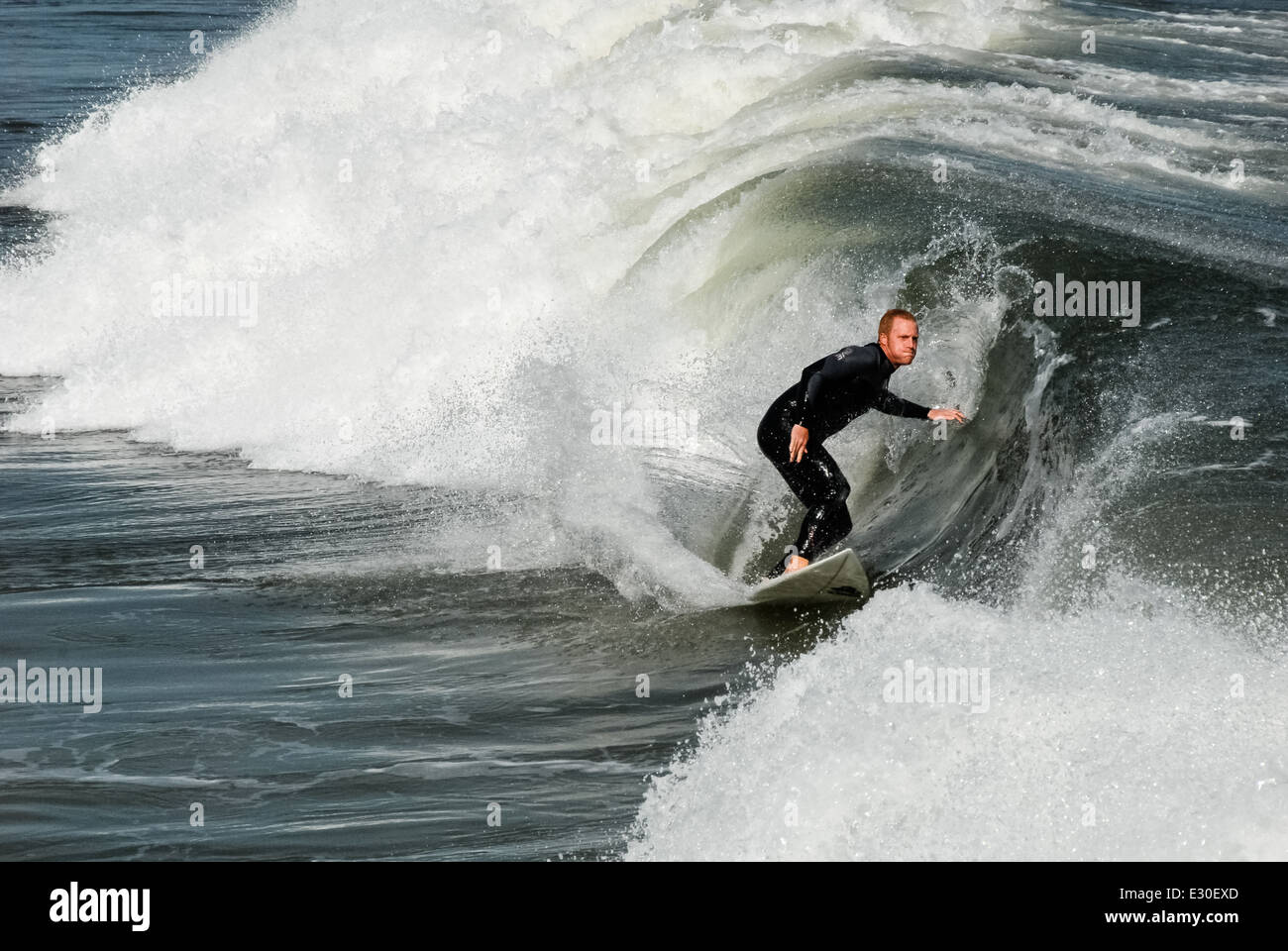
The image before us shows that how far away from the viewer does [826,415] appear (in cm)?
795

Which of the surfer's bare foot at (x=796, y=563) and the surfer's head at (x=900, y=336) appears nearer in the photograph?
the surfer's head at (x=900, y=336)

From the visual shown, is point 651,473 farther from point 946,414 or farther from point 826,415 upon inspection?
→ point 946,414

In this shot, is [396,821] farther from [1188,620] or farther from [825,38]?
[825,38]

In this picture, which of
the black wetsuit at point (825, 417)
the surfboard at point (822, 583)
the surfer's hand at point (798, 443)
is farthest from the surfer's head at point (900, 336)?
the surfboard at point (822, 583)

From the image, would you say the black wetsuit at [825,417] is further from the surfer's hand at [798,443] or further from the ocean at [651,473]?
the ocean at [651,473]

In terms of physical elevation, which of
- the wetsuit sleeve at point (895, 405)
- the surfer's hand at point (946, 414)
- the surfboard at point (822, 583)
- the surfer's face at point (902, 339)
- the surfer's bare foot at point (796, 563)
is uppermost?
the surfer's face at point (902, 339)

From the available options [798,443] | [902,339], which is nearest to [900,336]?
[902,339]

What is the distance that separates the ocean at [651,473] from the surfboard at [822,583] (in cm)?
12

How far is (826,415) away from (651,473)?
6.80ft

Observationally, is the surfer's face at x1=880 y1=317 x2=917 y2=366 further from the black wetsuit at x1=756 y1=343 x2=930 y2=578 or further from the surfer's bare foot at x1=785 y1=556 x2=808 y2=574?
the surfer's bare foot at x1=785 y1=556 x2=808 y2=574

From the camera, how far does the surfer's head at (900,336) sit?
25.0 ft

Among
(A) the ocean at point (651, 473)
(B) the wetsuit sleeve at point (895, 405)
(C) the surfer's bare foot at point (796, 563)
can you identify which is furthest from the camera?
(B) the wetsuit sleeve at point (895, 405)
